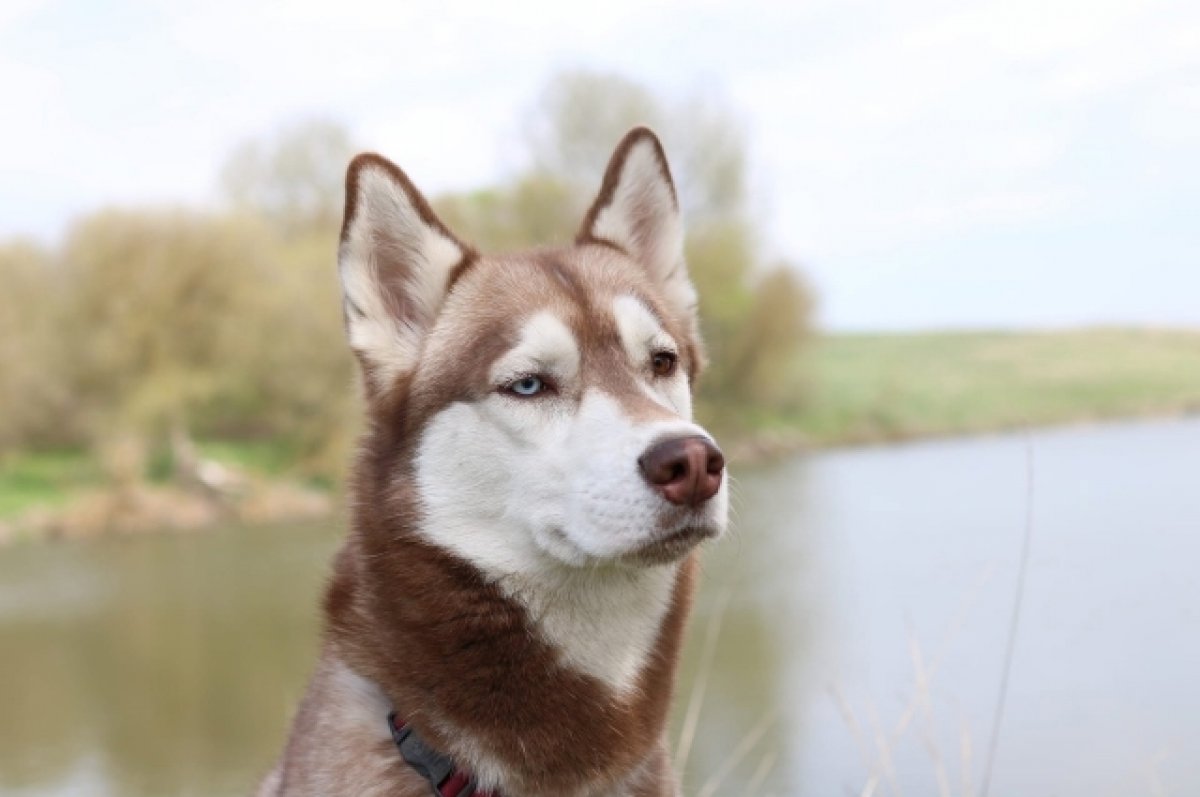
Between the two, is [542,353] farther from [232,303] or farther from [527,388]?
[232,303]

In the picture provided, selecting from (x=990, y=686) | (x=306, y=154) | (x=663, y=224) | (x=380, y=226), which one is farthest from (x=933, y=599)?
(x=306, y=154)

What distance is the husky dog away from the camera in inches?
112

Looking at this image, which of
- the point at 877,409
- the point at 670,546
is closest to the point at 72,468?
the point at 877,409

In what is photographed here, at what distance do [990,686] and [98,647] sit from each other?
11.0 metres

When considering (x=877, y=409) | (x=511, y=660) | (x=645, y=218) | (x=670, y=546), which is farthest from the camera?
(x=877, y=409)

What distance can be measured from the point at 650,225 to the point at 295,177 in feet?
123

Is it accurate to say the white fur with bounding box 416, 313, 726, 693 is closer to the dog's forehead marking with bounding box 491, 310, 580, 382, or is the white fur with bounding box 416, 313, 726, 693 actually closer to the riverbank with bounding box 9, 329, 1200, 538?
the dog's forehead marking with bounding box 491, 310, 580, 382

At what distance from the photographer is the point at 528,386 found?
3.04 metres

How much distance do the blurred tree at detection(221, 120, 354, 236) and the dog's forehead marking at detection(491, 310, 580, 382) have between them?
121 ft

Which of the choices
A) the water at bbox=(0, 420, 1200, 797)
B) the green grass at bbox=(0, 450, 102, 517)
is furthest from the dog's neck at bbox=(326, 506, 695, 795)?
the green grass at bbox=(0, 450, 102, 517)

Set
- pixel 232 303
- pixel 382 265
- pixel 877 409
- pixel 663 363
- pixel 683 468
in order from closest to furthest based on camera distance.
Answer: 1. pixel 683 468
2. pixel 663 363
3. pixel 382 265
4. pixel 232 303
5. pixel 877 409

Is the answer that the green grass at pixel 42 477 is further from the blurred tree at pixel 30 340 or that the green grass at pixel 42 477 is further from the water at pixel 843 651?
the water at pixel 843 651

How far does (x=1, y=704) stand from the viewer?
12023mm

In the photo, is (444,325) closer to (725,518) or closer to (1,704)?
(725,518)
